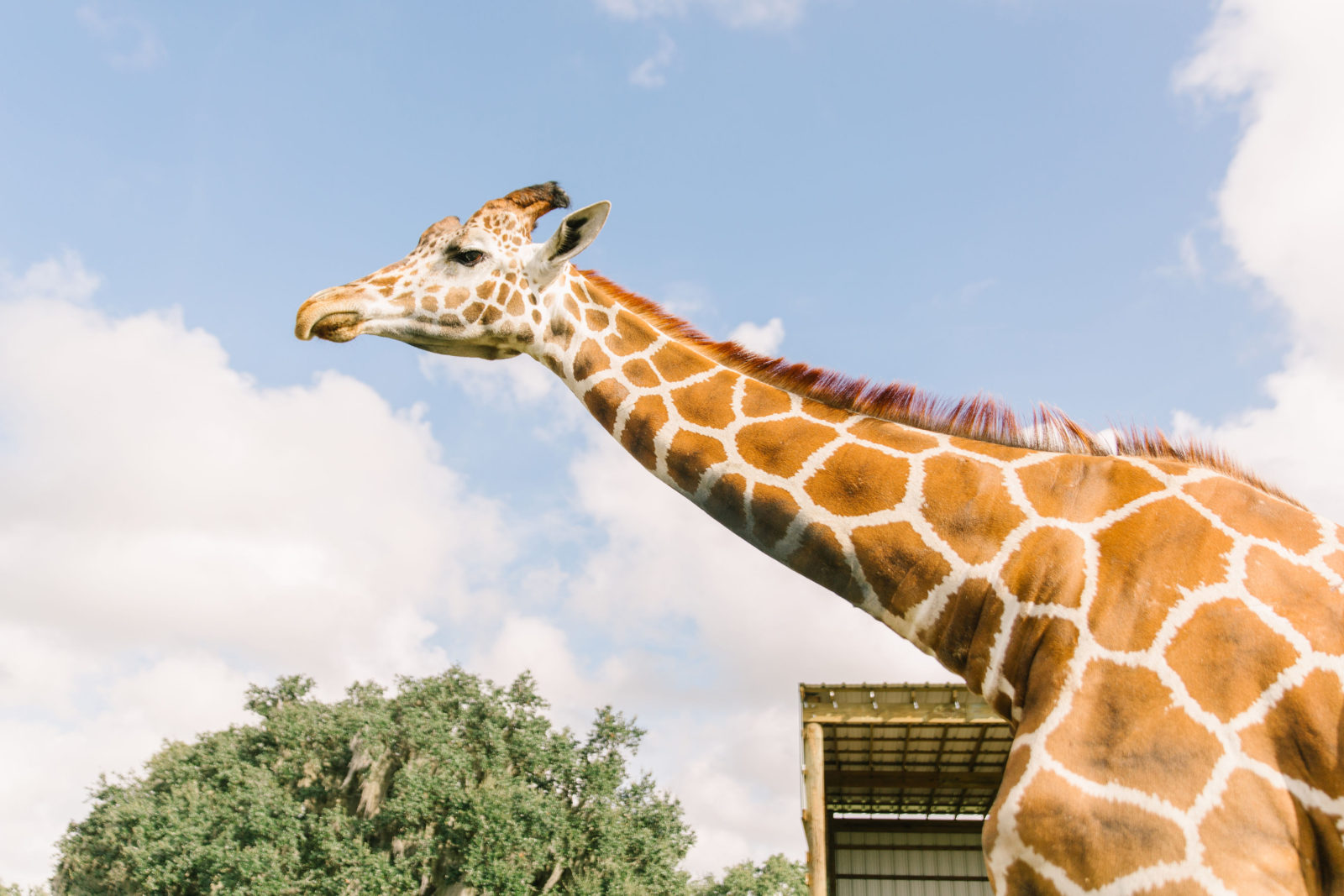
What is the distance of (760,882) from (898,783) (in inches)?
1191

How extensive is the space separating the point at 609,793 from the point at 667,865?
2997 mm

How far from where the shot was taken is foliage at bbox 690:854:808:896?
4325 centimetres

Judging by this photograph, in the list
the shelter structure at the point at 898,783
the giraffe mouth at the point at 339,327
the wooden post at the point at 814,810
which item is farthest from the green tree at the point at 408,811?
the giraffe mouth at the point at 339,327

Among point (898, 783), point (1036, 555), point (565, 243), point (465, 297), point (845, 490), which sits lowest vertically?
point (1036, 555)

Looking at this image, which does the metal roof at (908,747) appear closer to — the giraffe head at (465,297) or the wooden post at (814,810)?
the wooden post at (814,810)

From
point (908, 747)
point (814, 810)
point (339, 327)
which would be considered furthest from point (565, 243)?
point (908, 747)

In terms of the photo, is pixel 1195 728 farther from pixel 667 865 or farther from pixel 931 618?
pixel 667 865

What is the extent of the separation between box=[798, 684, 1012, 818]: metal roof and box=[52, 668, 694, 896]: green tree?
9755 millimetres

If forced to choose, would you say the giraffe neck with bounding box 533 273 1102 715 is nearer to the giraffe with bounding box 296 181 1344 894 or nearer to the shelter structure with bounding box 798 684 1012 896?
the giraffe with bounding box 296 181 1344 894

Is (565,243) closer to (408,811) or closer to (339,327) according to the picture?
(339,327)

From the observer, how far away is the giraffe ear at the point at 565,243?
13.0ft

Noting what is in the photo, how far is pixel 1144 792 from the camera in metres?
2.29

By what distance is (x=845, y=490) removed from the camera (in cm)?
321

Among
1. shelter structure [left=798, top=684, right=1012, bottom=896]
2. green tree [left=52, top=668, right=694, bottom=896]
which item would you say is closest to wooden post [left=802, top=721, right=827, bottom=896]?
shelter structure [left=798, top=684, right=1012, bottom=896]
